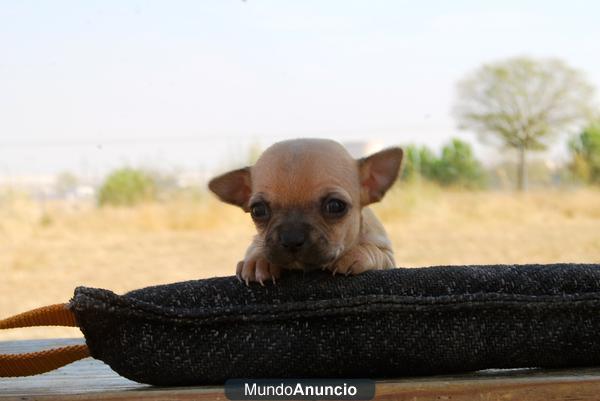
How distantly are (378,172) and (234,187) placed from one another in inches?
13.1

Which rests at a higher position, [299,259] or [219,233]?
[299,259]

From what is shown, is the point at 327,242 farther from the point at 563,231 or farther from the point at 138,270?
the point at 563,231

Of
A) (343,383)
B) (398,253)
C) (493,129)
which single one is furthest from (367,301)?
(493,129)

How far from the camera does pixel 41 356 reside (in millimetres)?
1465

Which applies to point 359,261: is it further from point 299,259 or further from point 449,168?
point 449,168

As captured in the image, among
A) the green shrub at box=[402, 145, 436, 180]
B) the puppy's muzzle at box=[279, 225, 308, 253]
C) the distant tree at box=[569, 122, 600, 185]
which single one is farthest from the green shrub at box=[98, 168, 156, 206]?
the puppy's muzzle at box=[279, 225, 308, 253]

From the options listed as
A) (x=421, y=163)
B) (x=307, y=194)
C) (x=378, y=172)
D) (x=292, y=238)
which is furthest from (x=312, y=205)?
(x=421, y=163)

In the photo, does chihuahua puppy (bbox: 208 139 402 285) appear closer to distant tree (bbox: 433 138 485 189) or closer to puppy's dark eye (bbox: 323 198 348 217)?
puppy's dark eye (bbox: 323 198 348 217)

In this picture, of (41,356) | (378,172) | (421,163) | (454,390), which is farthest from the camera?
(421,163)

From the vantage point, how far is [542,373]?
1.36 meters

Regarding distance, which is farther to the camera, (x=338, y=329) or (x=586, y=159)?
(x=586, y=159)

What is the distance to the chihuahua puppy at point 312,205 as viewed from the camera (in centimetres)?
156

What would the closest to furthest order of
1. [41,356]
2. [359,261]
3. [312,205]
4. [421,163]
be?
[41,356] → [359,261] → [312,205] → [421,163]

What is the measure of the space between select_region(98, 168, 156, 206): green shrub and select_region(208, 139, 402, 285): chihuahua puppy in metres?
6.81
